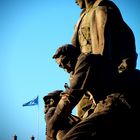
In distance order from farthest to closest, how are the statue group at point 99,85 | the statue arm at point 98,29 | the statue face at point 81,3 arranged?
1. the statue face at point 81,3
2. the statue arm at point 98,29
3. the statue group at point 99,85

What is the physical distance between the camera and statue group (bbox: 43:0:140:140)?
7000 mm

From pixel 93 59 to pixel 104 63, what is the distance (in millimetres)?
228

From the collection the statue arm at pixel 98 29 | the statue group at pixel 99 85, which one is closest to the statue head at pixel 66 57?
the statue group at pixel 99 85

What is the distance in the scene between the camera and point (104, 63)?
25.1 ft

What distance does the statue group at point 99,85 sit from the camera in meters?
7.00

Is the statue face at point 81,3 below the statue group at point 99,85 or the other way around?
the other way around

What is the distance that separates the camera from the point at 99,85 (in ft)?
24.8

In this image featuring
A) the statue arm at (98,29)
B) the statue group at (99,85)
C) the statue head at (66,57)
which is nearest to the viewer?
the statue group at (99,85)

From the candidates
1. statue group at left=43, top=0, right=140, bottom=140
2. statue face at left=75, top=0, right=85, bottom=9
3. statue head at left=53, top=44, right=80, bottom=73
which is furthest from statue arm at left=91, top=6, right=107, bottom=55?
statue face at left=75, top=0, right=85, bottom=9

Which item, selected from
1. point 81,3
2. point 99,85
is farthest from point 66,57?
point 81,3

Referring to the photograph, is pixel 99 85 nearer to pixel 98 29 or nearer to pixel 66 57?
pixel 66 57

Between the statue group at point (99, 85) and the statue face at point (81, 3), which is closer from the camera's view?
the statue group at point (99, 85)

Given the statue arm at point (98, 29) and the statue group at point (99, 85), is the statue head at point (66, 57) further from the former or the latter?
the statue arm at point (98, 29)

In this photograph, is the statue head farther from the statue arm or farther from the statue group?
the statue arm
